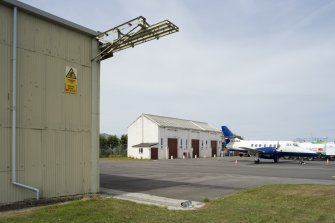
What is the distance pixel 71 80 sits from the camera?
1398 cm

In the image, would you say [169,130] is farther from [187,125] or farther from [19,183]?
[19,183]

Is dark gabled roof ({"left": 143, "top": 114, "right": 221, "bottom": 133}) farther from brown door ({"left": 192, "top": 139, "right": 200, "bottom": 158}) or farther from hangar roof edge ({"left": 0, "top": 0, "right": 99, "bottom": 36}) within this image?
hangar roof edge ({"left": 0, "top": 0, "right": 99, "bottom": 36})

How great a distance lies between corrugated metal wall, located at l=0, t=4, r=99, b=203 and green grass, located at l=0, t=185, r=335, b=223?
184cm

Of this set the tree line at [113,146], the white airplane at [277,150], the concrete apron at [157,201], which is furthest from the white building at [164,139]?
the concrete apron at [157,201]

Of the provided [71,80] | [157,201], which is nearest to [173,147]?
[71,80]

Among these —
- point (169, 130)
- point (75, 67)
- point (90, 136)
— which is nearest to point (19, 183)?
point (90, 136)

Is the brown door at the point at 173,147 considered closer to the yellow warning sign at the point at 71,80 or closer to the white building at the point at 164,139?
the white building at the point at 164,139

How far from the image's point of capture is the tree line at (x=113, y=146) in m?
66.1

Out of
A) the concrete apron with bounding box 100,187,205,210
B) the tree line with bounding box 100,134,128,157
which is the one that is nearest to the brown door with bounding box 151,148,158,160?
the tree line with bounding box 100,134,128,157

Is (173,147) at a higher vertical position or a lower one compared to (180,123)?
lower

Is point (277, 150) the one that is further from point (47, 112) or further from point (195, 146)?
point (47, 112)

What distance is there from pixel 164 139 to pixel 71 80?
46.2m

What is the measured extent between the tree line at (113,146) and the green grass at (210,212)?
5346cm

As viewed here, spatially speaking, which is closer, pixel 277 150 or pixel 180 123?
pixel 277 150
